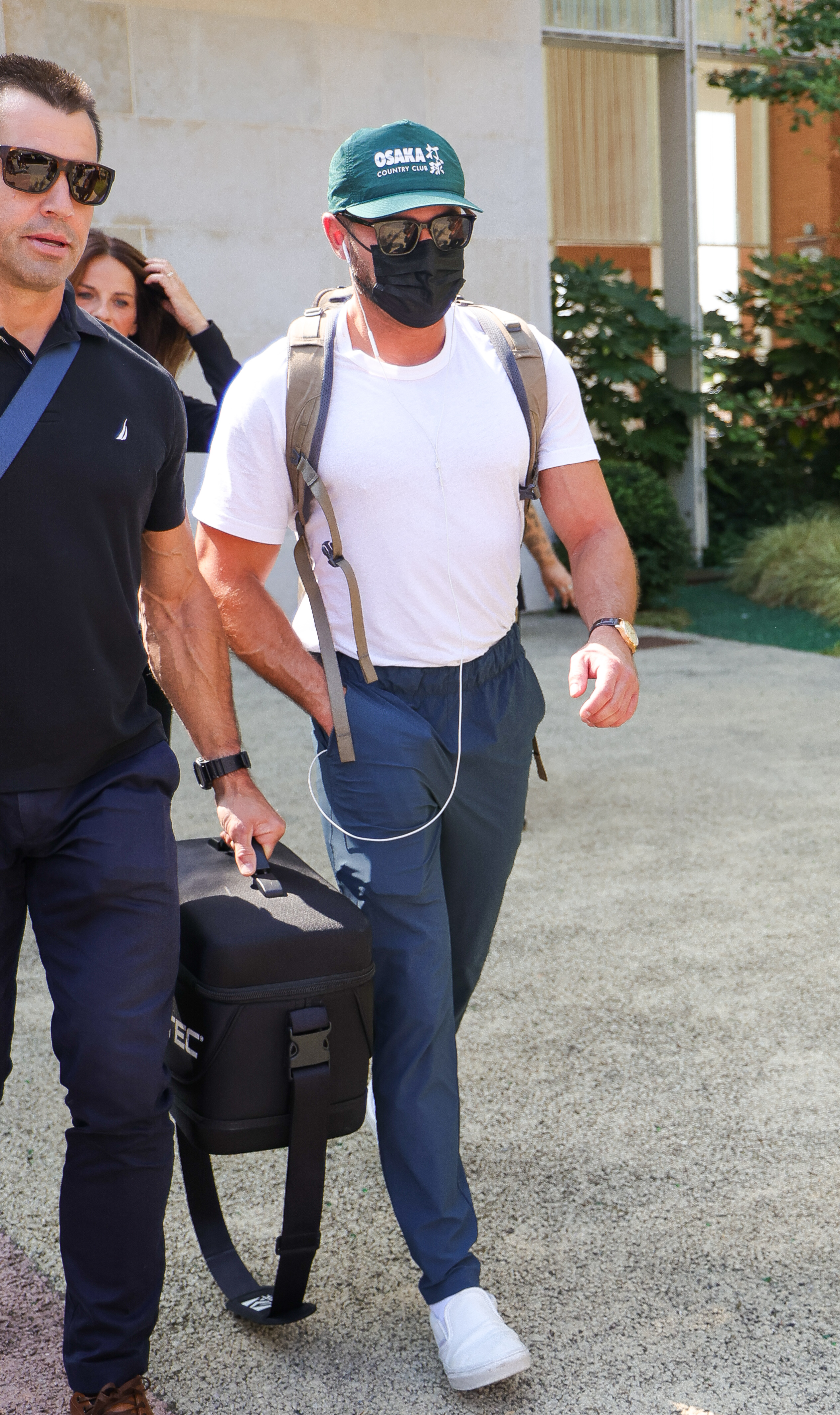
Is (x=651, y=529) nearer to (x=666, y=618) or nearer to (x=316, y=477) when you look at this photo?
(x=666, y=618)

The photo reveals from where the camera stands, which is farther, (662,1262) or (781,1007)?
(781,1007)

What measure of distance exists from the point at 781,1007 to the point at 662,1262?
4.52 ft

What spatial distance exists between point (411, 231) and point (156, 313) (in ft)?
5.71

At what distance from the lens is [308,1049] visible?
2.34 meters

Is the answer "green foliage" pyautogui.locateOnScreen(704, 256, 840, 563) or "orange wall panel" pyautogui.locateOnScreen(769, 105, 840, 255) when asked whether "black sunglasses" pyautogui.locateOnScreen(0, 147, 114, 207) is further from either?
"orange wall panel" pyautogui.locateOnScreen(769, 105, 840, 255)

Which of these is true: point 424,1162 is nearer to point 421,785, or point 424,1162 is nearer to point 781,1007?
point 421,785

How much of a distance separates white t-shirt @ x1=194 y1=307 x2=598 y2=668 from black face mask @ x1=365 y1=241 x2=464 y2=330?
0.35 ft

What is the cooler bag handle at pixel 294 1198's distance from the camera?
2.34m

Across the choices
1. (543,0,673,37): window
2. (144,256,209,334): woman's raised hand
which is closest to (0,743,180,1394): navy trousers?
(144,256,209,334): woman's raised hand

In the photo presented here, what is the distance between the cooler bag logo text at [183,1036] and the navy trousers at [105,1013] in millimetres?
91

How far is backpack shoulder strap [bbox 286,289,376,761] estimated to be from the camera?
2598 millimetres

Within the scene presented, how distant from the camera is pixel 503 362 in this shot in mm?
2750

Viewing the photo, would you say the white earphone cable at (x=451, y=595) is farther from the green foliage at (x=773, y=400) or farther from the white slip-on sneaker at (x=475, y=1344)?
the green foliage at (x=773, y=400)

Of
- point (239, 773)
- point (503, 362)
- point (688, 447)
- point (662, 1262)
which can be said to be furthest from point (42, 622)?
point (688, 447)
